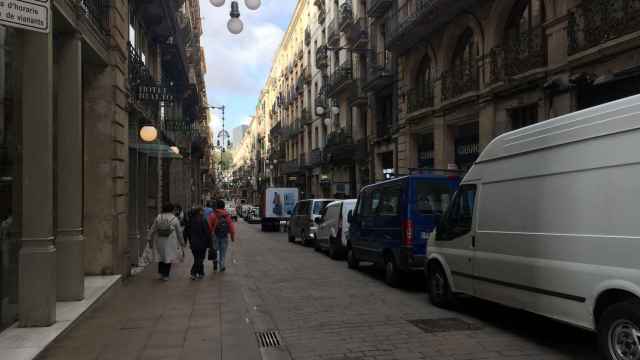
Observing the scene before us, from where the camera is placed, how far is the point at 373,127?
31.3 meters

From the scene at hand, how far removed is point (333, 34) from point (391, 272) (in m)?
29.6

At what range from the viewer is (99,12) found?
10672mm

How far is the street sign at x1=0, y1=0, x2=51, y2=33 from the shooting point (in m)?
5.00

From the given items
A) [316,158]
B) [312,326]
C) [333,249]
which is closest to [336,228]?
[333,249]

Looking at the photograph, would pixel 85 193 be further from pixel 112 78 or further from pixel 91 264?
pixel 112 78

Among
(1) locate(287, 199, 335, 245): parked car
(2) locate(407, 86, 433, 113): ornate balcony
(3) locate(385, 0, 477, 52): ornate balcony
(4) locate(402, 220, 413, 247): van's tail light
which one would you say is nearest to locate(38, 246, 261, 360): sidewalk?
(4) locate(402, 220, 413, 247): van's tail light

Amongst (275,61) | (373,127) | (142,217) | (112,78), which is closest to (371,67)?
(373,127)

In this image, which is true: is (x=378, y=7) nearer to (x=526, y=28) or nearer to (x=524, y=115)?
(x=526, y=28)

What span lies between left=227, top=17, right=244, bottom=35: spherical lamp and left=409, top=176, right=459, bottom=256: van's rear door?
4542 millimetres

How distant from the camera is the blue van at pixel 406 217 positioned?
419 inches

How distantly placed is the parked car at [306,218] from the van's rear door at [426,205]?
10.5 m

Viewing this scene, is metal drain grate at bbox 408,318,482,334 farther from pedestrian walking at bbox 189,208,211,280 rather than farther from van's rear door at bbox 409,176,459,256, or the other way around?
pedestrian walking at bbox 189,208,211,280

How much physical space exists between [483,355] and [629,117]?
284cm

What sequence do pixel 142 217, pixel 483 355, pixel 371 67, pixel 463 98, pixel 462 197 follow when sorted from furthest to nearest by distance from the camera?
pixel 371 67, pixel 463 98, pixel 142 217, pixel 462 197, pixel 483 355
